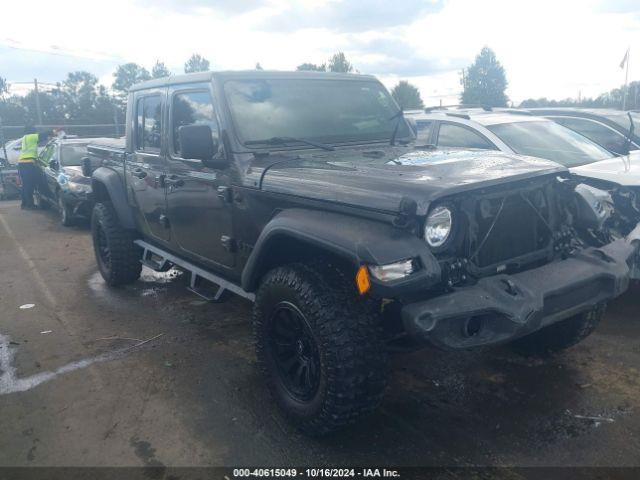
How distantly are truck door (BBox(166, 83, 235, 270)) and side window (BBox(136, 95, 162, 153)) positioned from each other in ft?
0.91

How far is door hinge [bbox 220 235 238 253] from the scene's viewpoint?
3.96 metres

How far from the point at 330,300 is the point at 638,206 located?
3.44 metres

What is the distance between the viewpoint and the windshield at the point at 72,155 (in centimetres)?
1084

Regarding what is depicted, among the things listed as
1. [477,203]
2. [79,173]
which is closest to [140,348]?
[477,203]

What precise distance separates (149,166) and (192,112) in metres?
0.88

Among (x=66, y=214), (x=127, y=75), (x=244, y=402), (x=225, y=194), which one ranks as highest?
(x=127, y=75)

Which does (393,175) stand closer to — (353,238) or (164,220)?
(353,238)

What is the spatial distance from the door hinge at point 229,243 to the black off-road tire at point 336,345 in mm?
781

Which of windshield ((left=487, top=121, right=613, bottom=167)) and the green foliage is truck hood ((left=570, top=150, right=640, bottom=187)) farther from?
the green foliage

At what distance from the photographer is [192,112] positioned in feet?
14.4

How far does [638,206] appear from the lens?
5.03 metres

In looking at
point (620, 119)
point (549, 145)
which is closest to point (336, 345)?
point (549, 145)

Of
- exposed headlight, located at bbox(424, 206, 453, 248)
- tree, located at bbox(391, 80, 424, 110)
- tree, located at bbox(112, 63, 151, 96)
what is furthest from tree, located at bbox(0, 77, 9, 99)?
exposed headlight, located at bbox(424, 206, 453, 248)

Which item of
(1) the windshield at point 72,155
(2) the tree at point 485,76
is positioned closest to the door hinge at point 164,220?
(1) the windshield at point 72,155
